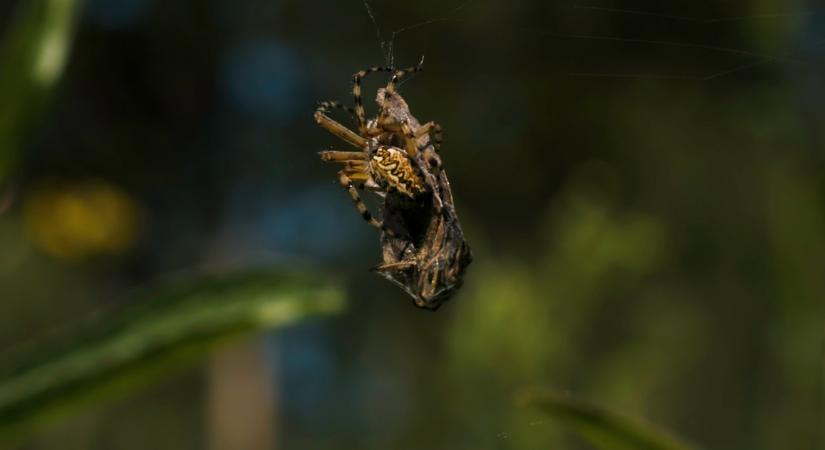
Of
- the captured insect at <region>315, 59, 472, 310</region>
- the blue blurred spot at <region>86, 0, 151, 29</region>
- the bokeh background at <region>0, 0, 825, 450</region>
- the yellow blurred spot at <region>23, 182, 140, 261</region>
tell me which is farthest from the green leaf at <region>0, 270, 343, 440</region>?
the blue blurred spot at <region>86, 0, 151, 29</region>

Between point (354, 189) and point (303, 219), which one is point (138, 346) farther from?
point (303, 219)

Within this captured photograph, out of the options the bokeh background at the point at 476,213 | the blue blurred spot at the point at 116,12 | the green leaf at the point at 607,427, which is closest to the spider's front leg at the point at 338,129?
A: the bokeh background at the point at 476,213

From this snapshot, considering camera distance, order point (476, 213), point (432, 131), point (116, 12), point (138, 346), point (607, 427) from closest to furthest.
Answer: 1. point (607, 427)
2. point (138, 346)
3. point (432, 131)
4. point (476, 213)
5. point (116, 12)

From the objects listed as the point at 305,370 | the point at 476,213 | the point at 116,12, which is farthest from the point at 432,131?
the point at 116,12

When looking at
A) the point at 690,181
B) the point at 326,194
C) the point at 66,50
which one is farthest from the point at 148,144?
the point at 66,50

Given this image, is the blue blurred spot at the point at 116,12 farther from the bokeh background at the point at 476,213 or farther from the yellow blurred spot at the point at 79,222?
the yellow blurred spot at the point at 79,222

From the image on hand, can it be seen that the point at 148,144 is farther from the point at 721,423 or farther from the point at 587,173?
the point at 587,173

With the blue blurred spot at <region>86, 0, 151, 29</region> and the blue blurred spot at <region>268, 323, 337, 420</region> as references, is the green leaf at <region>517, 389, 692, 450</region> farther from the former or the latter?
the blue blurred spot at <region>86, 0, 151, 29</region>
